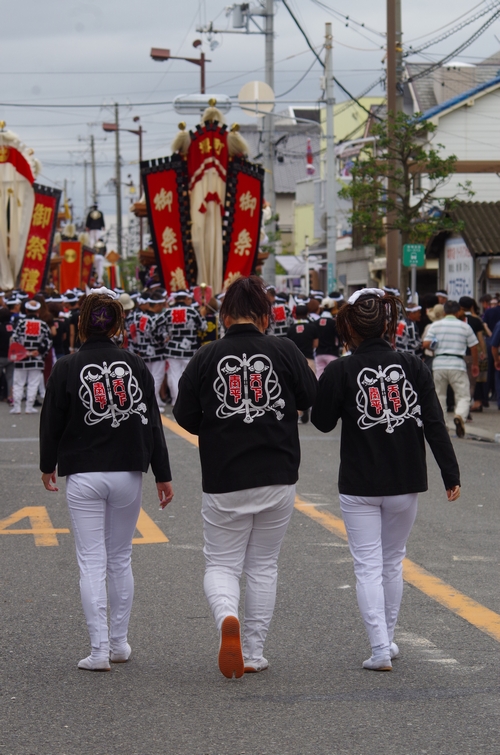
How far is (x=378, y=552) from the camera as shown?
5.02 metres

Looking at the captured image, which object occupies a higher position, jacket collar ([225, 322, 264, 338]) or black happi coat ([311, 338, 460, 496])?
jacket collar ([225, 322, 264, 338])

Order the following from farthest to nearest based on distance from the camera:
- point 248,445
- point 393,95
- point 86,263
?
point 86,263 → point 393,95 → point 248,445

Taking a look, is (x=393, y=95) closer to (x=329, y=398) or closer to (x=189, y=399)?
(x=329, y=398)

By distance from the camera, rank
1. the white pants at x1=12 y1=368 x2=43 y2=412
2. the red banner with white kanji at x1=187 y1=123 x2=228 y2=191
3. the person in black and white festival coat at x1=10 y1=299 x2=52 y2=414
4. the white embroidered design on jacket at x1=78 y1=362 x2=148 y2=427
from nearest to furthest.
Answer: the white embroidered design on jacket at x1=78 y1=362 x2=148 y2=427 → the person in black and white festival coat at x1=10 y1=299 x2=52 y2=414 → the white pants at x1=12 y1=368 x2=43 y2=412 → the red banner with white kanji at x1=187 y1=123 x2=228 y2=191

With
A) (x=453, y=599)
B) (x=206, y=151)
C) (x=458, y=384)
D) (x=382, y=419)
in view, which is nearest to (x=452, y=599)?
(x=453, y=599)

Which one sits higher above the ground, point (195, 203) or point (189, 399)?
point (195, 203)

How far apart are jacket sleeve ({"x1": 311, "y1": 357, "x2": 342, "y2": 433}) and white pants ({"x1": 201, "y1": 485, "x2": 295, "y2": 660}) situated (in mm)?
370

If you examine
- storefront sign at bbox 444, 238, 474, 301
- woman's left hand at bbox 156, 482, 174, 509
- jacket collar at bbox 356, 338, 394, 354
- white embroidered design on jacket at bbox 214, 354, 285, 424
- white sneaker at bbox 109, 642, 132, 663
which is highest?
storefront sign at bbox 444, 238, 474, 301

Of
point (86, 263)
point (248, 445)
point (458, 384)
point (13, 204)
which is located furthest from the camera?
point (86, 263)

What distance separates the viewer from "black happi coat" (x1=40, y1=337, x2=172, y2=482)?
198 inches

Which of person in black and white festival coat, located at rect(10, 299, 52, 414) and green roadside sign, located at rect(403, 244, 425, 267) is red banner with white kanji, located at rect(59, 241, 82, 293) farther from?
person in black and white festival coat, located at rect(10, 299, 52, 414)

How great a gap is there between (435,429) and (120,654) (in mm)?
1794

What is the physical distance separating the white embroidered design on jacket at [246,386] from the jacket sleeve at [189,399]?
0.36ft

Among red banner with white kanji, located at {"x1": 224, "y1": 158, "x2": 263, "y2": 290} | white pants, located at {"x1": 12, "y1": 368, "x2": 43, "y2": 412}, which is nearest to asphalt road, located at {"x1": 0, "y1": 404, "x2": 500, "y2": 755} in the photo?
white pants, located at {"x1": 12, "y1": 368, "x2": 43, "y2": 412}
